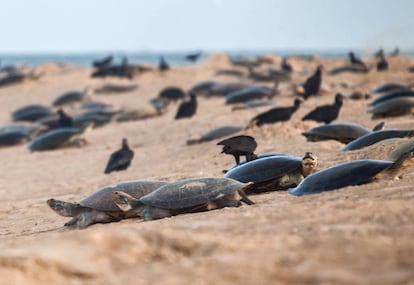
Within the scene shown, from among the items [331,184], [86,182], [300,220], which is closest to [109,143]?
[86,182]

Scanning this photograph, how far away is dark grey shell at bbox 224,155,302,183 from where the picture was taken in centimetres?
679

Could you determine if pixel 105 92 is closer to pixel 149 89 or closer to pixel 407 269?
pixel 149 89

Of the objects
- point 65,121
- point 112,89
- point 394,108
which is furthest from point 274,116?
point 112,89

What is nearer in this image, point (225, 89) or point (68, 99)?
point (225, 89)

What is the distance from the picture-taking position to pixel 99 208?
6.54m

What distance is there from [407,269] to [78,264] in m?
1.53

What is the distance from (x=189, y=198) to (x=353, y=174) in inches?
50.0

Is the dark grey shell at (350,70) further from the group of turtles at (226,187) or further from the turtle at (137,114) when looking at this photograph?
the group of turtles at (226,187)

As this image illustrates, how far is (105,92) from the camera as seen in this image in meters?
25.8

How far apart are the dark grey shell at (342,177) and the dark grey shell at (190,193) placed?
517 mm

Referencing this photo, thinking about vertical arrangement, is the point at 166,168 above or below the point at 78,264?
below

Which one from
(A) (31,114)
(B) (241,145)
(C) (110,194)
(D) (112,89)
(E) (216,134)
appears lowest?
(D) (112,89)

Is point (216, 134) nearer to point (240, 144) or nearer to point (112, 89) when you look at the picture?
point (240, 144)

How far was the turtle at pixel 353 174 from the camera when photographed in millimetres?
6000
